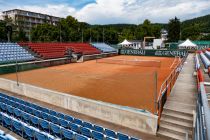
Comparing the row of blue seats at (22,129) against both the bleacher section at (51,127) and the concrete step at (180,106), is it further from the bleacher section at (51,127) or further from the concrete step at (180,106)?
the concrete step at (180,106)

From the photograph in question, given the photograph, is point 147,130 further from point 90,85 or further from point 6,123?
point 90,85

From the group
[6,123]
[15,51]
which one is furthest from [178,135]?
[15,51]

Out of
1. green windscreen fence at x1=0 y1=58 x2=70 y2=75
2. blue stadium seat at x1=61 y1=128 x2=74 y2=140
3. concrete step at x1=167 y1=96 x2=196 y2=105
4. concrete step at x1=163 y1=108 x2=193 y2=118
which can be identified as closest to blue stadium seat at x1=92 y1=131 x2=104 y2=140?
blue stadium seat at x1=61 y1=128 x2=74 y2=140

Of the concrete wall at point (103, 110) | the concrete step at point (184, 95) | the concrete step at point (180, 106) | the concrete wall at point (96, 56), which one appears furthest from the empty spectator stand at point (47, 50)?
the concrete step at point (180, 106)

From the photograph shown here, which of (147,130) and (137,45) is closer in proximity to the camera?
(147,130)

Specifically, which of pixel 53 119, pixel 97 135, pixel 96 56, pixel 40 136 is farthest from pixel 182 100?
pixel 96 56

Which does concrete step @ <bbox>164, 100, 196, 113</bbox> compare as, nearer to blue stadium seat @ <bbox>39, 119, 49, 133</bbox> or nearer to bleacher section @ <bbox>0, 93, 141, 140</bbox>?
bleacher section @ <bbox>0, 93, 141, 140</bbox>

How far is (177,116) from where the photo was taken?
30.8ft

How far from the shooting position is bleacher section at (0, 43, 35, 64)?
2721 cm

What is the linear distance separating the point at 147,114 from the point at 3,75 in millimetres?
19008

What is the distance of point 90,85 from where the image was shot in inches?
666

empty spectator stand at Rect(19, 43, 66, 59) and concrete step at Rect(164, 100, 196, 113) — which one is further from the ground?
empty spectator stand at Rect(19, 43, 66, 59)

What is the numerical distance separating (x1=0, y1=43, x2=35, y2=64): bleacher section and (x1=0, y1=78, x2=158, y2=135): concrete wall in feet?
50.0

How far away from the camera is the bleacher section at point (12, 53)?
27208 mm
